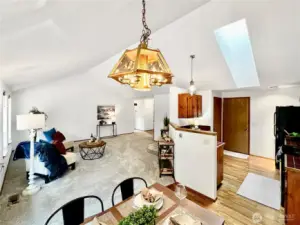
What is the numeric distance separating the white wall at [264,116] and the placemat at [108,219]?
5.60m

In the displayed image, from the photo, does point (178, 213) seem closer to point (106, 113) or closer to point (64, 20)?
point (64, 20)

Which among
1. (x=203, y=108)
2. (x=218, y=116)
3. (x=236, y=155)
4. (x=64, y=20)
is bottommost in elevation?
(x=236, y=155)

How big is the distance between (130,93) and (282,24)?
734 centimetres

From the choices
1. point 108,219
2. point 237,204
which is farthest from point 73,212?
point 237,204

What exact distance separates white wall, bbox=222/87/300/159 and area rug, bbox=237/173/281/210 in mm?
1806

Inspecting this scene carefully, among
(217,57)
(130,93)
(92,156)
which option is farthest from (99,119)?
(217,57)

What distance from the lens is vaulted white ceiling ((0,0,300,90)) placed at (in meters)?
1.31

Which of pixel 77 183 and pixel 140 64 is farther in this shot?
pixel 77 183

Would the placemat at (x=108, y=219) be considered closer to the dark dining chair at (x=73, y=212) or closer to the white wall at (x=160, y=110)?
the dark dining chair at (x=73, y=212)

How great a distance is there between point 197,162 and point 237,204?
3.08 feet

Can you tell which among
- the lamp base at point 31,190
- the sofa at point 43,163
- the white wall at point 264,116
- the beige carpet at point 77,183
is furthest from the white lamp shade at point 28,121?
the white wall at point 264,116

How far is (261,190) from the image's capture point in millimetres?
3088

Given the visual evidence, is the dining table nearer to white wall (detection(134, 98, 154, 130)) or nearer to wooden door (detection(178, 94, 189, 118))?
wooden door (detection(178, 94, 189, 118))

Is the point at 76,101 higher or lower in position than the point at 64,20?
lower
